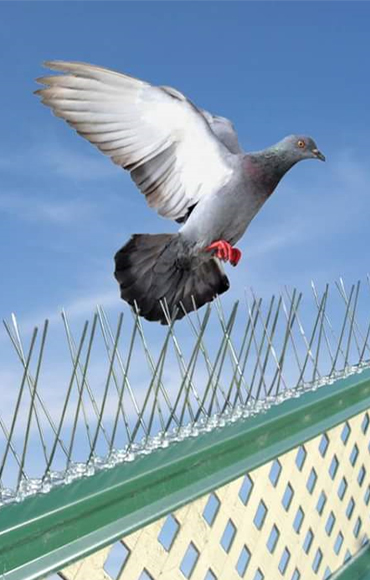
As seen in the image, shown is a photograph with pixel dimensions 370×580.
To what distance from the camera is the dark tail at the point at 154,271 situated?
3658 mm

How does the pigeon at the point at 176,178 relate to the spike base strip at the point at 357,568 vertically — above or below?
above

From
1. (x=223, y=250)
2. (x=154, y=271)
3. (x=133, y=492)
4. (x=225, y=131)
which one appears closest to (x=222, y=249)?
(x=223, y=250)

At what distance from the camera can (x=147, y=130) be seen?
3.44 metres

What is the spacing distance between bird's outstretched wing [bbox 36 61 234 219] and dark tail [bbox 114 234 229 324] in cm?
14

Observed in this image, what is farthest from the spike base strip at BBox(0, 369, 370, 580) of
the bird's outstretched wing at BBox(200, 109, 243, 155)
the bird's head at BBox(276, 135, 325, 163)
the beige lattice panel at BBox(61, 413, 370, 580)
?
the bird's outstretched wing at BBox(200, 109, 243, 155)

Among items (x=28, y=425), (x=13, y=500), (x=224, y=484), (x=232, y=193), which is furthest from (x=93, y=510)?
(x=232, y=193)

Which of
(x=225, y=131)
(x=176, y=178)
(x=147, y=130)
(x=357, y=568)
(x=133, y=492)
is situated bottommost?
(x=357, y=568)

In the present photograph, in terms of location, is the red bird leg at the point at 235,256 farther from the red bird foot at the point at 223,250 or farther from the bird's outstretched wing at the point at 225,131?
the bird's outstretched wing at the point at 225,131

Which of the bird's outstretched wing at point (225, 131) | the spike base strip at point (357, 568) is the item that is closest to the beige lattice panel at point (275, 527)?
the spike base strip at point (357, 568)

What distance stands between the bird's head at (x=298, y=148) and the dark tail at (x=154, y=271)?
588mm

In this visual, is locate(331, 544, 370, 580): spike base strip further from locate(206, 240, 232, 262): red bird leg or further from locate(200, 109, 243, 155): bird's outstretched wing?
locate(200, 109, 243, 155): bird's outstretched wing

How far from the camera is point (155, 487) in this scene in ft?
6.84

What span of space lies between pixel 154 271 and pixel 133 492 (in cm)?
176

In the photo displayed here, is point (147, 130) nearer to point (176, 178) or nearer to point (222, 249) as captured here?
point (176, 178)
